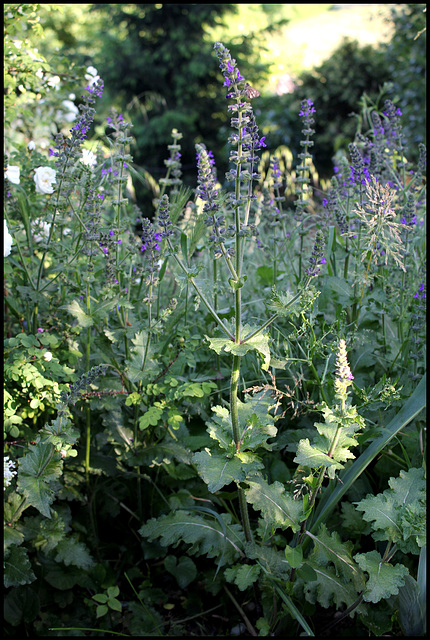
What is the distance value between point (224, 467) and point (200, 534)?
34 centimetres

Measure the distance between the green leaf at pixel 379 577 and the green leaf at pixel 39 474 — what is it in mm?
863

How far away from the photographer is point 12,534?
1.51 m

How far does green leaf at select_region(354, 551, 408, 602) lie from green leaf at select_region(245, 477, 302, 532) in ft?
0.65

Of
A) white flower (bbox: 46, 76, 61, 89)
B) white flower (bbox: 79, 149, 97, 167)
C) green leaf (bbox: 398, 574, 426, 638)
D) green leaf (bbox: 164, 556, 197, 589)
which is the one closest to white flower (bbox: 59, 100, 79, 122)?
white flower (bbox: 46, 76, 61, 89)

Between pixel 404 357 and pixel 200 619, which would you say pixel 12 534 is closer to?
pixel 200 619

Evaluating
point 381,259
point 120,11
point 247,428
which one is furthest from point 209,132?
point 247,428

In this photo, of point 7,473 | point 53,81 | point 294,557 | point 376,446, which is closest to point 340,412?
point 376,446

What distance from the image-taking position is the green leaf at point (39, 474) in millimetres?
1440

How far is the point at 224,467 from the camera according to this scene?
4.72 feet

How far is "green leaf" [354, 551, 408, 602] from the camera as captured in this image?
1.30 m

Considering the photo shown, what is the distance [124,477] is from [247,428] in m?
0.60

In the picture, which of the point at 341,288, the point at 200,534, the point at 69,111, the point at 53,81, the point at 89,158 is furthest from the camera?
the point at 69,111

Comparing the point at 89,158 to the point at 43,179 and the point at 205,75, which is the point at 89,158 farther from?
the point at 205,75

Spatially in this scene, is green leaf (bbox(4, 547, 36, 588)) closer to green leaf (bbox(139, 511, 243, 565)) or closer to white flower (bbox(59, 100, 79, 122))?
green leaf (bbox(139, 511, 243, 565))
